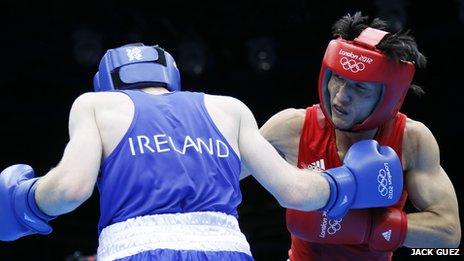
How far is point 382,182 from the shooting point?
2.99 metres

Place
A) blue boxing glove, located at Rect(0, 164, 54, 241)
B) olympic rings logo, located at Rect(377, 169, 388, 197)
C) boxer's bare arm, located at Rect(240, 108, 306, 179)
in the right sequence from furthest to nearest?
boxer's bare arm, located at Rect(240, 108, 306, 179)
olympic rings logo, located at Rect(377, 169, 388, 197)
blue boxing glove, located at Rect(0, 164, 54, 241)

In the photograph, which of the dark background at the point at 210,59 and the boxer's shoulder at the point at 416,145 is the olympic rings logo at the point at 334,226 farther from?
the dark background at the point at 210,59

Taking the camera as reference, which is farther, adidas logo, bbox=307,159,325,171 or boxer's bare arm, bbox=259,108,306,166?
boxer's bare arm, bbox=259,108,306,166

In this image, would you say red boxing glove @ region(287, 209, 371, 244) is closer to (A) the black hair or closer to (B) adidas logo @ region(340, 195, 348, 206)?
(B) adidas logo @ region(340, 195, 348, 206)

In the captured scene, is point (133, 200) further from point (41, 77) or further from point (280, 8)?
point (41, 77)

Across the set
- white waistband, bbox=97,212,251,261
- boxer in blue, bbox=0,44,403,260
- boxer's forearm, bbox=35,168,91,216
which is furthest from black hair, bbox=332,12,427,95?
boxer's forearm, bbox=35,168,91,216

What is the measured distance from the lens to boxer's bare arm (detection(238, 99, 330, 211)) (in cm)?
257

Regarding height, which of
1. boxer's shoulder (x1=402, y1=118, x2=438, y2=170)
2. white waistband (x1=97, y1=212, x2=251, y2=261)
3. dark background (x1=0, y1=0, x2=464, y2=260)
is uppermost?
white waistband (x1=97, y1=212, x2=251, y2=261)

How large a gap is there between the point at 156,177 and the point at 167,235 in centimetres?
18

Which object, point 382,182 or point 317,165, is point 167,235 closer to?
point 382,182

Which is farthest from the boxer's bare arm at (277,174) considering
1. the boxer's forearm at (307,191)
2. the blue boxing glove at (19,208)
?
the blue boxing glove at (19,208)

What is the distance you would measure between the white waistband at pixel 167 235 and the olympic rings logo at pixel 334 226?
Result: 0.86 m

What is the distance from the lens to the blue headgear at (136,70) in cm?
274

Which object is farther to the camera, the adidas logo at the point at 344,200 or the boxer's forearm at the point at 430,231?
the boxer's forearm at the point at 430,231
